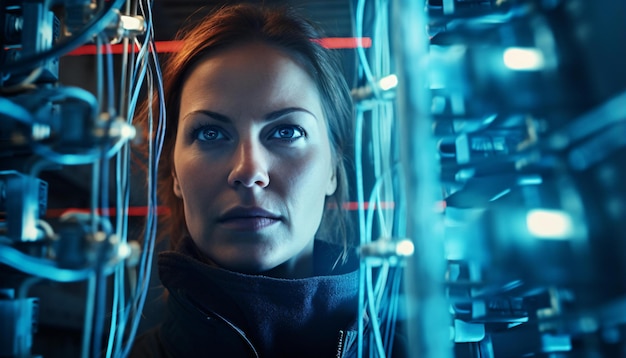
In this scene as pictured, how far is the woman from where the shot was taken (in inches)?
31.2

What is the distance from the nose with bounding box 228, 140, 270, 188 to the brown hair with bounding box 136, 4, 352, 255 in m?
0.19

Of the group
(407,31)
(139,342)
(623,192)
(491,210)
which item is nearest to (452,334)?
(491,210)

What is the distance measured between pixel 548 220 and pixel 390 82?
235 mm

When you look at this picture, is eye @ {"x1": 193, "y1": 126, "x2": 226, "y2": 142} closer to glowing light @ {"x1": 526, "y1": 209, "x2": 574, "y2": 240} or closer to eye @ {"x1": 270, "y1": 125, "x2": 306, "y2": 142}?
eye @ {"x1": 270, "y1": 125, "x2": 306, "y2": 142}

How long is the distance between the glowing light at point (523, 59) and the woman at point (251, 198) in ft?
1.20

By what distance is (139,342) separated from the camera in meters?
1.01

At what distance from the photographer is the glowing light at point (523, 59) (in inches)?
22.6

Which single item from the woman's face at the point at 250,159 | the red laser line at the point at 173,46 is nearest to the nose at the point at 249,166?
the woman's face at the point at 250,159

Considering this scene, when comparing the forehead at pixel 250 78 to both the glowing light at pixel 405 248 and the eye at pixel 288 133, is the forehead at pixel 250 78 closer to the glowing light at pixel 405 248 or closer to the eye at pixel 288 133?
the eye at pixel 288 133

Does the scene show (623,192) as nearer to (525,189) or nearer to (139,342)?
(525,189)

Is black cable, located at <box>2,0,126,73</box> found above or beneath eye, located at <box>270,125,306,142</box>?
beneath

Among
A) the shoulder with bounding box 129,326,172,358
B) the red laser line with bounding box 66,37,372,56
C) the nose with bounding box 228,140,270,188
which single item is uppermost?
the red laser line with bounding box 66,37,372,56

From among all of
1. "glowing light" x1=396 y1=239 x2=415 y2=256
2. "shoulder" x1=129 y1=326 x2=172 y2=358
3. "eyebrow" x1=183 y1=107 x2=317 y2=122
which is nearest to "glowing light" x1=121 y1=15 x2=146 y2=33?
"eyebrow" x1=183 y1=107 x2=317 y2=122

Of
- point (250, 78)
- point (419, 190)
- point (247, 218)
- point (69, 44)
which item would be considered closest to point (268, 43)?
point (250, 78)
